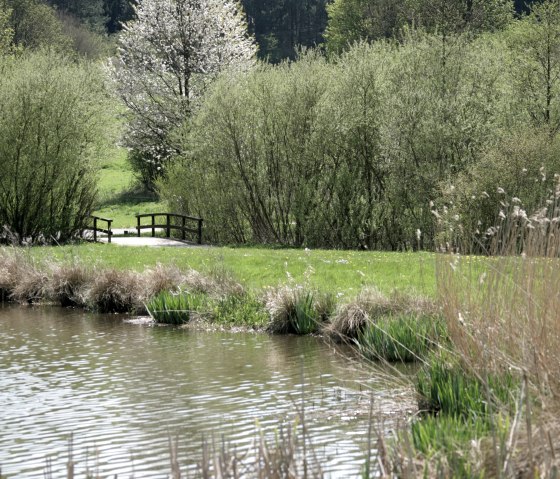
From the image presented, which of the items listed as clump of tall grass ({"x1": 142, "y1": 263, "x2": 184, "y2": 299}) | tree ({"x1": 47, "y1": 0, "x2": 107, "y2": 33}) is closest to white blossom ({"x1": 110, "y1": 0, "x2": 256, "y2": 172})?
clump of tall grass ({"x1": 142, "y1": 263, "x2": 184, "y2": 299})

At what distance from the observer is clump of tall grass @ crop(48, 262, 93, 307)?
21.7 m

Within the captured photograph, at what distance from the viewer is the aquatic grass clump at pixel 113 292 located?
20719 millimetres

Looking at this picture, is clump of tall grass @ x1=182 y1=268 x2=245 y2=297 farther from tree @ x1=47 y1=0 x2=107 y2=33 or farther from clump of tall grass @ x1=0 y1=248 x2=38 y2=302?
tree @ x1=47 y1=0 x2=107 y2=33

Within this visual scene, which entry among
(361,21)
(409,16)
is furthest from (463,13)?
(361,21)

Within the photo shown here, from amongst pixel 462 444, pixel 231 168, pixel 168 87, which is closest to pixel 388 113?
pixel 231 168

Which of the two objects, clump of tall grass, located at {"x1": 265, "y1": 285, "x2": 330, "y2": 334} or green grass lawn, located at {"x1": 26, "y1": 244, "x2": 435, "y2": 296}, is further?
green grass lawn, located at {"x1": 26, "y1": 244, "x2": 435, "y2": 296}

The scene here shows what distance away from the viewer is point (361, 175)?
1294 inches

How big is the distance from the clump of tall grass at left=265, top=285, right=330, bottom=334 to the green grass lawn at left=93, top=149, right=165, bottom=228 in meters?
29.8

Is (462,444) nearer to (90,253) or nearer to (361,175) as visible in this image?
(90,253)

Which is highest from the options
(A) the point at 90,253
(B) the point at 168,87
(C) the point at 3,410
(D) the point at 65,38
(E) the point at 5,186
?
(D) the point at 65,38

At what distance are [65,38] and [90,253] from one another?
4900 cm

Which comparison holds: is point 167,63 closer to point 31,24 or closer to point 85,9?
point 31,24

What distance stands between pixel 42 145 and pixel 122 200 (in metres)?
21.4

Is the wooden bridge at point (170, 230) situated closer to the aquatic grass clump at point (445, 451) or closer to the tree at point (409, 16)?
the tree at point (409, 16)
